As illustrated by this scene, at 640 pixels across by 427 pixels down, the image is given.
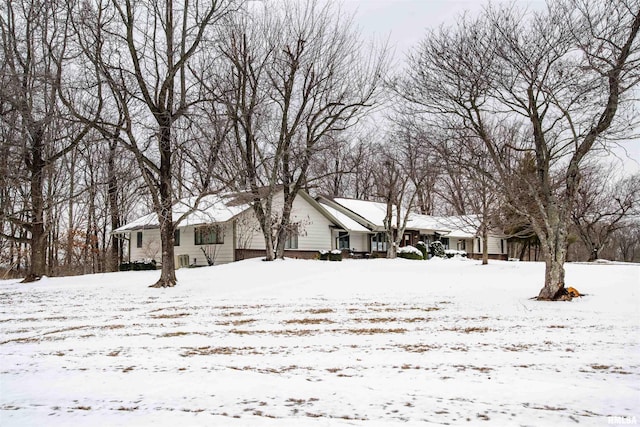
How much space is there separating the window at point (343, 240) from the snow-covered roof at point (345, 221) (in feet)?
3.17

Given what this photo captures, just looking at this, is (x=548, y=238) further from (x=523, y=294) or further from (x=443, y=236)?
(x=443, y=236)

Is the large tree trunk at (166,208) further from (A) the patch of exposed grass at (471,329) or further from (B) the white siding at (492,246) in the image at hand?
(B) the white siding at (492,246)

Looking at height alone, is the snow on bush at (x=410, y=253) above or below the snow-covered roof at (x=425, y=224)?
below

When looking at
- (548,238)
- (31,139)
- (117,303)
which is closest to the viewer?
(548,238)

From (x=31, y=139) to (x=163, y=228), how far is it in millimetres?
7077

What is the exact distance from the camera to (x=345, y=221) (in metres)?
34.8

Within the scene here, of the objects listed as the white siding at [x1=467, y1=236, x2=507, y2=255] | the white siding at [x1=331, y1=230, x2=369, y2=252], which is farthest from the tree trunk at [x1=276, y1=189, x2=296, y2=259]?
the white siding at [x1=467, y1=236, x2=507, y2=255]

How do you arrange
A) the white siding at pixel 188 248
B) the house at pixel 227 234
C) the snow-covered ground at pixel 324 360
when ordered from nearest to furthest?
the snow-covered ground at pixel 324 360, the house at pixel 227 234, the white siding at pixel 188 248

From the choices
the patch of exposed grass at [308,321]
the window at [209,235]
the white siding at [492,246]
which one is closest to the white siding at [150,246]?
the window at [209,235]

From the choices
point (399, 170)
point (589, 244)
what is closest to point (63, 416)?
point (399, 170)

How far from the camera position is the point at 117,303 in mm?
14086

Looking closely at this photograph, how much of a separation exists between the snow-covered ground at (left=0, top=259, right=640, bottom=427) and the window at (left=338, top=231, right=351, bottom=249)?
67.2ft

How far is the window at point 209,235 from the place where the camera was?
2947 centimetres

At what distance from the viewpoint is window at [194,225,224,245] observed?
29469 millimetres
